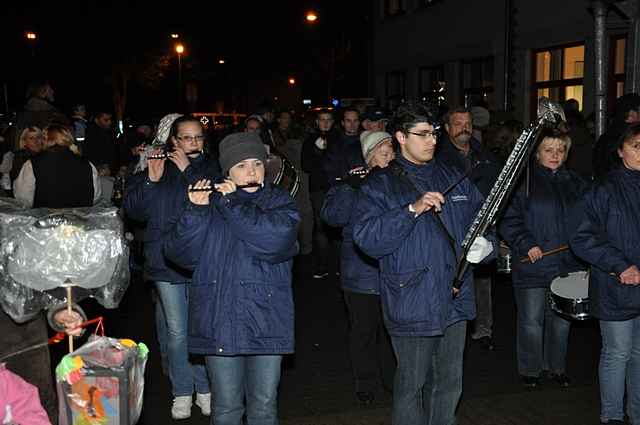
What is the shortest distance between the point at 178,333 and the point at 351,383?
1.68m

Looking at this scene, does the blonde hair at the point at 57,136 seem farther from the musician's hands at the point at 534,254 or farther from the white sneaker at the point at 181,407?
the musician's hands at the point at 534,254

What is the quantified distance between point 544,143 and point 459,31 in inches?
611

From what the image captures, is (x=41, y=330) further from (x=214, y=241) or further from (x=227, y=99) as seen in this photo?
(x=227, y=99)

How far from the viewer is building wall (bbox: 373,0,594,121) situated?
52.1 feet

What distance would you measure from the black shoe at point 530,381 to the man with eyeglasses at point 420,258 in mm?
1958

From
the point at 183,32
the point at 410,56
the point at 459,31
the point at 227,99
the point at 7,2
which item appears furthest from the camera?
the point at 227,99

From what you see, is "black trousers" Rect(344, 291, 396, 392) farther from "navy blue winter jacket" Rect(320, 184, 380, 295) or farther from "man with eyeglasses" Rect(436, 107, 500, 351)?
"man with eyeglasses" Rect(436, 107, 500, 351)

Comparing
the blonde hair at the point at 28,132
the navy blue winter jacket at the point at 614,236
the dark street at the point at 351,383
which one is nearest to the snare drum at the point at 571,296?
the navy blue winter jacket at the point at 614,236

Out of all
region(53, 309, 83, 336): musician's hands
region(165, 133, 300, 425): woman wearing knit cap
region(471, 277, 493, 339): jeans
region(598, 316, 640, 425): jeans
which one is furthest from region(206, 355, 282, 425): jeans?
region(471, 277, 493, 339): jeans

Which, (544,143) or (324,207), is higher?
(544,143)

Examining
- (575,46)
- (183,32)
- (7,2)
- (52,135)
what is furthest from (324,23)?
(52,135)

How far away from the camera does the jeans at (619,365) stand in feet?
18.1

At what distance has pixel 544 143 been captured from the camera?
20.9 feet

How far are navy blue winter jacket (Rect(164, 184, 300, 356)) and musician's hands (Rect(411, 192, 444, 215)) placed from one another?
2.30 feet
